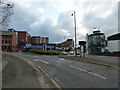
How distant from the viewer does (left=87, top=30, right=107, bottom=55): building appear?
41531mm

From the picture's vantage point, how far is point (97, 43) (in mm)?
42062

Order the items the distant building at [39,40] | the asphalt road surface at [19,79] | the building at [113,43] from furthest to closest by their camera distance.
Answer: the distant building at [39,40] → the building at [113,43] → the asphalt road surface at [19,79]

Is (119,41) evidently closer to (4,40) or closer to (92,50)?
(92,50)

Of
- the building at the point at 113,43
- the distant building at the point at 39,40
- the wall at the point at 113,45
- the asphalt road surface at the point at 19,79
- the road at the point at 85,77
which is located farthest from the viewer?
the distant building at the point at 39,40

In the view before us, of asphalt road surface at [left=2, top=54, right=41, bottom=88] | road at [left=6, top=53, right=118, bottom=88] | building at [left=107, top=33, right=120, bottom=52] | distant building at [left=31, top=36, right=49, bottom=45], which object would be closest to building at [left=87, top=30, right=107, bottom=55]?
building at [left=107, top=33, right=120, bottom=52]

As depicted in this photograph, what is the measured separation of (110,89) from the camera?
6.43 metres

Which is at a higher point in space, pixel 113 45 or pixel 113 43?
pixel 113 43

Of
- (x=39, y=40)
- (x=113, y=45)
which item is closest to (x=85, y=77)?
(x=113, y=45)

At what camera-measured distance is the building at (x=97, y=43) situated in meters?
41.5

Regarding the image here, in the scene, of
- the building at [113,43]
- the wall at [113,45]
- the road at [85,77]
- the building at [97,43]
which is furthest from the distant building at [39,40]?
the road at [85,77]

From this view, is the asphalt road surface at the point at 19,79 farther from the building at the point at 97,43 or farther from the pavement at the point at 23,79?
the building at the point at 97,43

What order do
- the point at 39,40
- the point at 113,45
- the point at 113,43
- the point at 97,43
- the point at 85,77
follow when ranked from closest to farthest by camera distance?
the point at 85,77
the point at 113,43
the point at 113,45
the point at 97,43
the point at 39,40

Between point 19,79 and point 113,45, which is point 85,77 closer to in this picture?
point 19,79

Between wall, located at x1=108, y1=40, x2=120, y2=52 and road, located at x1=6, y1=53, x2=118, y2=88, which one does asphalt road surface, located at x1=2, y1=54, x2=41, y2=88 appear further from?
wall, located at x1=108, y1=40, x2=120, y2=52
